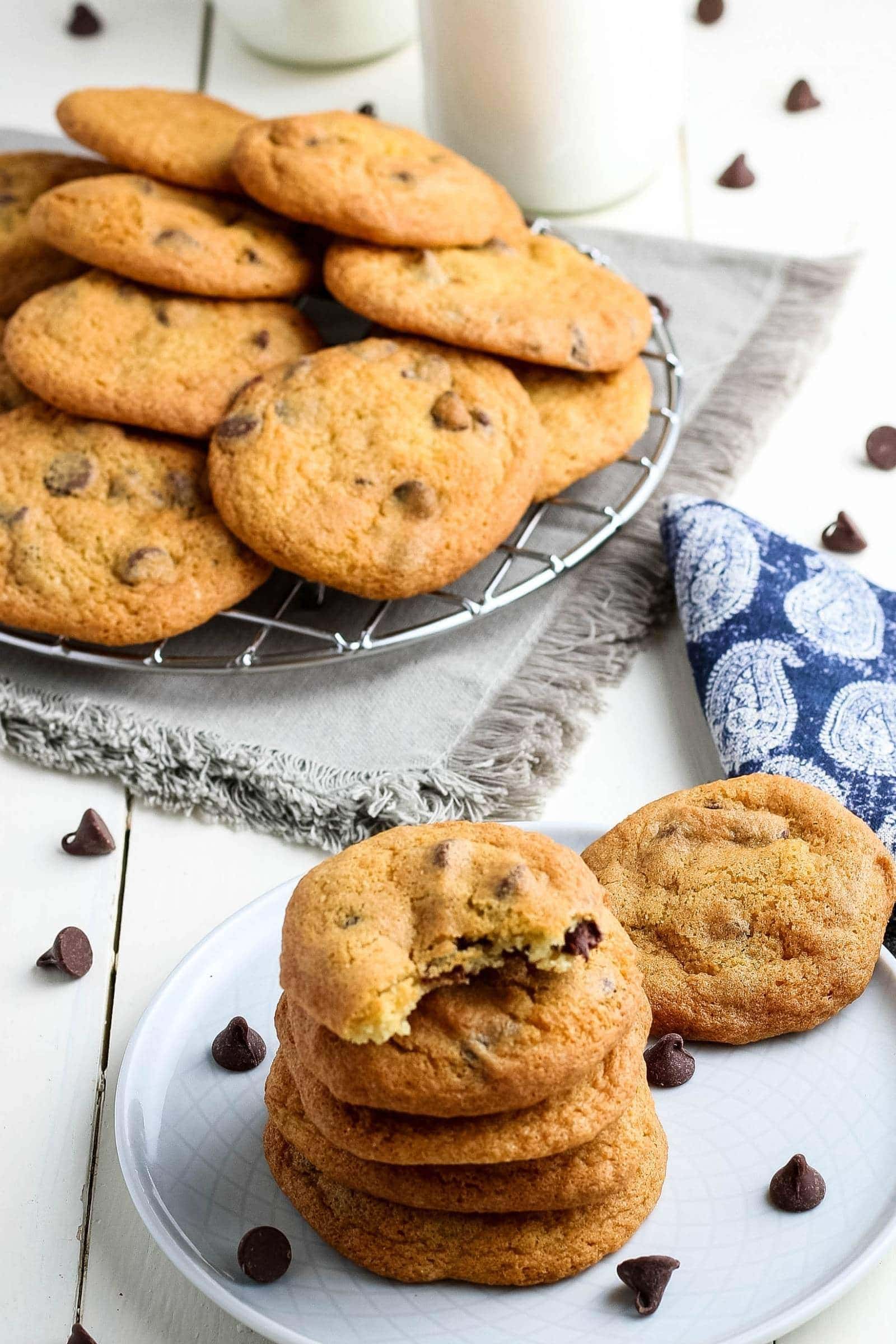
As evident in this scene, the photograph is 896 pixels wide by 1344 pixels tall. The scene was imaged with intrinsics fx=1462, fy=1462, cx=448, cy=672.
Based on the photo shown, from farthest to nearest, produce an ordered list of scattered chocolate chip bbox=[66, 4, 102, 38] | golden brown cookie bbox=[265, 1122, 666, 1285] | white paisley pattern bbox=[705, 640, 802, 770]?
scattered chocolate chip bbox=[66, 4, 102, 38]
white paisley pattern bbox=[705, 640, 802, 770]
golden brown cookie bbox=[265, 1122, 666, 1285]

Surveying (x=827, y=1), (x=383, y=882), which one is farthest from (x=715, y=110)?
(x=383, y=882)

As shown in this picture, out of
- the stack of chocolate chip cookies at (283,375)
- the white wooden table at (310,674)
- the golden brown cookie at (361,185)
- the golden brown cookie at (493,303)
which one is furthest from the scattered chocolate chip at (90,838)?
the golden brown cookie at (361,185)

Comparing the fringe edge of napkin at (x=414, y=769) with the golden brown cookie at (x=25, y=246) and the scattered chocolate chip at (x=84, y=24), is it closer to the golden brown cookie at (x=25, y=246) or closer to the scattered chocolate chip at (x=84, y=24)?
the golden brown cookie at (x=25, y=246)

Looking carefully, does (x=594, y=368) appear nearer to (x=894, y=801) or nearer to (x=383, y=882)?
(x=894, y=801)

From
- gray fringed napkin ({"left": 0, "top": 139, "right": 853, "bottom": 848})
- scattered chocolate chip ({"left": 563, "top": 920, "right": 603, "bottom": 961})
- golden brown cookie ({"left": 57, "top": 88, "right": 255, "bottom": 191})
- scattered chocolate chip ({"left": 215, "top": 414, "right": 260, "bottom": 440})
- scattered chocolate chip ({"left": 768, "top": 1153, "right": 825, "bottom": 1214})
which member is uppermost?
golden brown cookie ({"left": 57, "top": 88, "right": 255, "bottom": 191})

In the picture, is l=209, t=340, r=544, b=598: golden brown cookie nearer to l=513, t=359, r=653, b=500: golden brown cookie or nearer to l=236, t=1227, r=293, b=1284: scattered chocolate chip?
l=513, t=359, r=653, b=500: golden brown cookie

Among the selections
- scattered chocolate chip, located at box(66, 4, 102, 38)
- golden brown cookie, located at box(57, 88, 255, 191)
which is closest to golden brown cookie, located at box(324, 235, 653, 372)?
golden brown cookie, located at box(57, 88, 255, 191)
